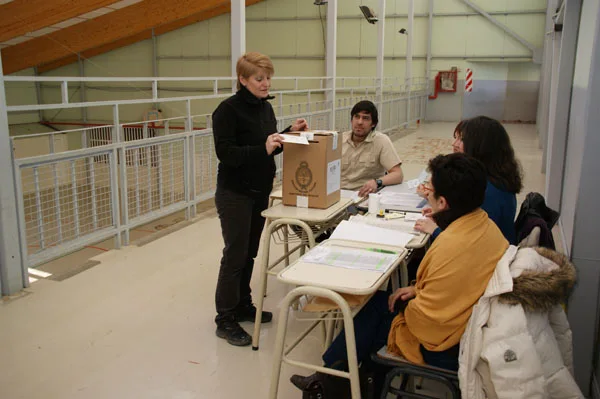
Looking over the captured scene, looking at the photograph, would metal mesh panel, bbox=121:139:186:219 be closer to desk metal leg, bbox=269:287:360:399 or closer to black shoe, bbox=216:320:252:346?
black shoe, bbox=216:320:252:346

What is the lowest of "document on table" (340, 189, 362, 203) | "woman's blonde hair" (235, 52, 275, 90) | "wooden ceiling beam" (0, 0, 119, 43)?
"document on table" (340, 189, 362, 203)

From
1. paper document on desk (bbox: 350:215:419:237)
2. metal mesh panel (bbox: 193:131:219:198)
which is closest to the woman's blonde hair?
paper document on desk (bbox: 350:215:419:237)

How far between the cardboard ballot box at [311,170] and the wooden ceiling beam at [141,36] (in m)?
13.1

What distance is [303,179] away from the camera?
2584mm

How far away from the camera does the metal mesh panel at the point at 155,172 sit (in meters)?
4.42

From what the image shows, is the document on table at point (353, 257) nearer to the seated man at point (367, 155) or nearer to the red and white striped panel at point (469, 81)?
the seated man at point (367, 155)

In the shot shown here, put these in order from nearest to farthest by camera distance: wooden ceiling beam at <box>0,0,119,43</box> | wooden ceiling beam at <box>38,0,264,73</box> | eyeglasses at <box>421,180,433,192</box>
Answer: eyeglasses at <box>421,180,433,192</box> → wooden ceiling beam at <box>0,0,119,43</box> → wooden ceiling beam at <box>38,0,264,73</box>

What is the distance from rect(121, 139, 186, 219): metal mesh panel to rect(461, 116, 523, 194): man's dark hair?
9.38 feet

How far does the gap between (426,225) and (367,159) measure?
1.24 meters

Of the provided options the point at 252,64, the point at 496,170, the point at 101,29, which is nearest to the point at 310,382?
the point at 496,170

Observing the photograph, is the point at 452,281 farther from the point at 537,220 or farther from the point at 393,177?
the point at 393,177

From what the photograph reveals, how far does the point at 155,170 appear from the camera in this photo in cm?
487

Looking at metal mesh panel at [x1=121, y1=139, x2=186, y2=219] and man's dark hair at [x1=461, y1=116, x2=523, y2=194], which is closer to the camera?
man's dark hair at [x1=461, y1=116, x2=523, y2=194]

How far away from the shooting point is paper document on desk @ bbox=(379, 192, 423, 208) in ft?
8.96
